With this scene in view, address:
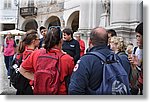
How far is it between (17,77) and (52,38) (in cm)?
44

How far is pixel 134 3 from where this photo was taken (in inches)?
89.8

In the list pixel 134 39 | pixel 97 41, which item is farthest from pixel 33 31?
pixel 134 39

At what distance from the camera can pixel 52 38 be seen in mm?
2090

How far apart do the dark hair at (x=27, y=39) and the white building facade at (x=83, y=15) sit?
50 millimetres

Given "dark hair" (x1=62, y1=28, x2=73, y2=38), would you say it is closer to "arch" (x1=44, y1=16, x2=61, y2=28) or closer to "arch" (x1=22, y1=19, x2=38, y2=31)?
"arch" (x1=44, y1=16, x2=61, y2=28)

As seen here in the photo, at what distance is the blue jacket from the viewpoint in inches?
72.2

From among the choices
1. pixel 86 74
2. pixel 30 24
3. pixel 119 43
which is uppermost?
pixel 30 24

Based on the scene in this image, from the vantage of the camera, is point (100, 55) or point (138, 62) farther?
point (138, 62)

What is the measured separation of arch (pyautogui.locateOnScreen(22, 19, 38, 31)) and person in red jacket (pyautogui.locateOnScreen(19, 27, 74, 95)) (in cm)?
16

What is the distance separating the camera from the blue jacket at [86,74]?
6.01ft

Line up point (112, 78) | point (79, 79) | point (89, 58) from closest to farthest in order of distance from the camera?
1. point (79, 79)
2. point (89, 58)
3. point (112, 78)

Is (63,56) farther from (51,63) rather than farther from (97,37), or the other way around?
(97,37)

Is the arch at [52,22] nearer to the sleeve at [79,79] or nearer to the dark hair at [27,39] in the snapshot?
the dark hair at [27,39]

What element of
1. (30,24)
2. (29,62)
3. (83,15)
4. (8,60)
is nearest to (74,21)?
(83,15)
